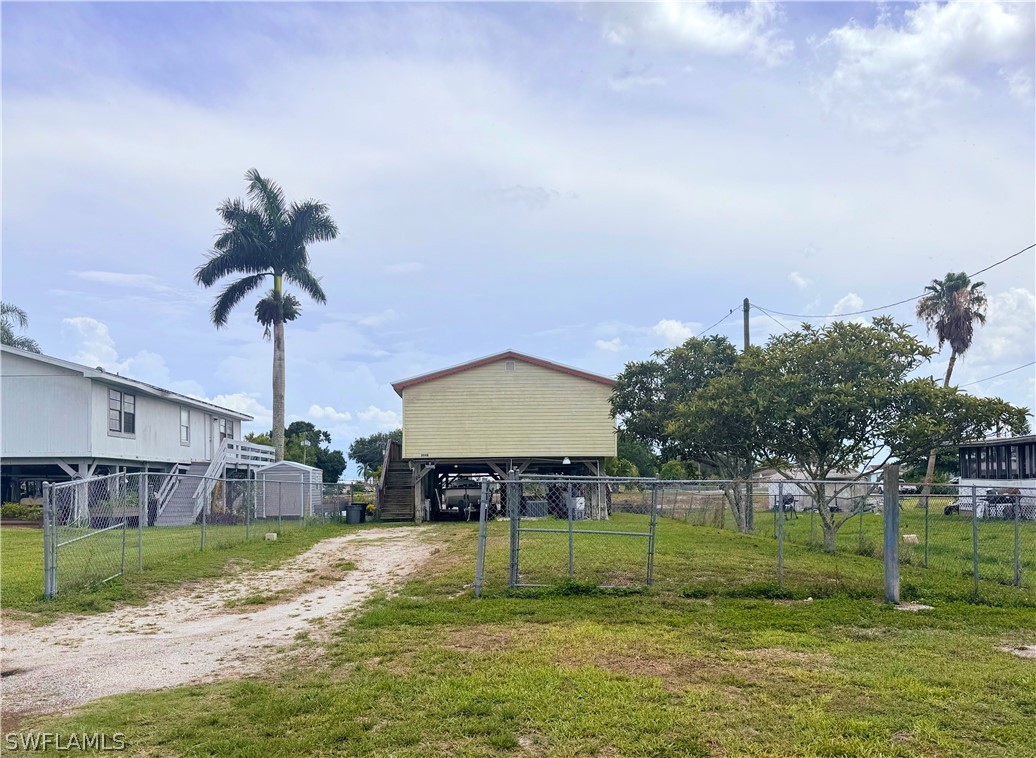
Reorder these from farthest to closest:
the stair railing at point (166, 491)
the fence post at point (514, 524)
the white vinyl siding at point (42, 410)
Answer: the white vinyl siding at point (42, 410), the stair railing at point (166, 491), the fence post at point (514, 524)

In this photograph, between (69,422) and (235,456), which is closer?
(69,422)

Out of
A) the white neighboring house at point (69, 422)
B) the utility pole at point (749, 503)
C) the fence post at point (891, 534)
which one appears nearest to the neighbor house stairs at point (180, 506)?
the white neighboring house at point (69, 422)

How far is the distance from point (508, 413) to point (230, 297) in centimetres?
1314

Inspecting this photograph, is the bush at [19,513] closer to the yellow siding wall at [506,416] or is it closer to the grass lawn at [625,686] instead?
the yellow siding wall at [506,416]

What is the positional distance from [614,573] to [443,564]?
3375mm

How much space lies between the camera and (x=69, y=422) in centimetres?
2464

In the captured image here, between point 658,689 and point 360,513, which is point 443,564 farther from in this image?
point 360,513

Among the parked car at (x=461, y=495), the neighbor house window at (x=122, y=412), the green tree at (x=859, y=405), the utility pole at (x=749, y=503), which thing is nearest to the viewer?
the green tree at (x=859, y=405)

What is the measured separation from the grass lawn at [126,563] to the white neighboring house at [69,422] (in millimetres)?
6005

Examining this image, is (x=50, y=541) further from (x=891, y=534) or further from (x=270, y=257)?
(x=270, y=257)

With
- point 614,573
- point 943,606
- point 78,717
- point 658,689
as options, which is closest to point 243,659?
point 78,717

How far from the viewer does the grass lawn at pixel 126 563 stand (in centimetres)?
1003

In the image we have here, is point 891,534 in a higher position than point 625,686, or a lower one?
higher

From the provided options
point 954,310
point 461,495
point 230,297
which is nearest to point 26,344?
point 230,297
